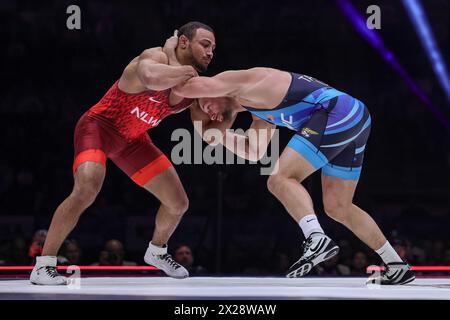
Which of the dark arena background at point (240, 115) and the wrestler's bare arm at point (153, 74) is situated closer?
the wrestler's bare arm at point (153, 74)

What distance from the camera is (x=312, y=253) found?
3105mm

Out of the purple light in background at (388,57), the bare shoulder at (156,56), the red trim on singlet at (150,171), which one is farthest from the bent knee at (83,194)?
the purple light in background at (388,57)

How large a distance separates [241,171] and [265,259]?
4.56 ft

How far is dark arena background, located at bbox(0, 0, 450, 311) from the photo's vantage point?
6.87m

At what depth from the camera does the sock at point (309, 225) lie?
3199 millimetres

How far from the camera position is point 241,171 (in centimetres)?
769

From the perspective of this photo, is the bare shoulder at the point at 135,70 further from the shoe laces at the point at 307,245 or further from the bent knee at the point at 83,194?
the shoe laces at the point at 307,245

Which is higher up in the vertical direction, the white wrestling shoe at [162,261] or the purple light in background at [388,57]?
the purple light in background at [388,57]

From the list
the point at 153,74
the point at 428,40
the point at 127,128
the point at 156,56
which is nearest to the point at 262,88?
the point at 153,74

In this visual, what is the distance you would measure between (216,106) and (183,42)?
51 cm

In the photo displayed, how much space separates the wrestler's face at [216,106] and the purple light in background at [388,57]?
4.39 metres

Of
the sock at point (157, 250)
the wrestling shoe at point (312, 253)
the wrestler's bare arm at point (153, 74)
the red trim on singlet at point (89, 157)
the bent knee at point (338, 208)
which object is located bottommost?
the sock at point (157, 250)

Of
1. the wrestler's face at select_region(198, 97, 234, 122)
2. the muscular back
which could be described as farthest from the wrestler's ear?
the muscular back
